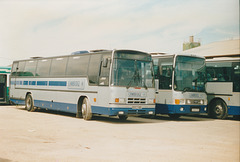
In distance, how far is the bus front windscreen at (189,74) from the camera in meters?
17.1

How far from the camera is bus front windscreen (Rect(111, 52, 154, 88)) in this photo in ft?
49.2

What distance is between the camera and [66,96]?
18047mm

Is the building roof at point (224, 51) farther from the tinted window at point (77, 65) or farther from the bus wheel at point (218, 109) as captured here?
the tinted window at point (77, 65)

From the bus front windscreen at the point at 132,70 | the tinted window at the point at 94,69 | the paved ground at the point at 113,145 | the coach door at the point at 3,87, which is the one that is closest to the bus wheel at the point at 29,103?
the coach door at the point at 3,87

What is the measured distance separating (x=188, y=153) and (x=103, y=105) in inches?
287

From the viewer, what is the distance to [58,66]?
1931 centimetres

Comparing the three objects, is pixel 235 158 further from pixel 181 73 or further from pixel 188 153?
pixel 181 73

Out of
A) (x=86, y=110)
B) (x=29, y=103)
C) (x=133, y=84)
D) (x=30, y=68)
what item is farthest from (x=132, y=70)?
(x=30, y=68)

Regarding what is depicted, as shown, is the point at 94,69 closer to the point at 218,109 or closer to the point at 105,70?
the point at 105,70

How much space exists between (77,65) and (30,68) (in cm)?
589

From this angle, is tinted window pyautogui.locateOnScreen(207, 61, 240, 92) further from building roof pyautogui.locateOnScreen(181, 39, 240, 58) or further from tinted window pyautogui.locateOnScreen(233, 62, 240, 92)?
building roof pyautogui.locateOnScreen(181, 39, 240, 58)

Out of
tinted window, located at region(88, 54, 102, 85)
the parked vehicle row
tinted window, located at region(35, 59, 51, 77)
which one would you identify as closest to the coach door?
the parked vehicle row

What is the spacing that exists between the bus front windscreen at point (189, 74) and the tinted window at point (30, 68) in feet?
30.3

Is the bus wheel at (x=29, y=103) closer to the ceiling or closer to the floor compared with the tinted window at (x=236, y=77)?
closer to the floor
